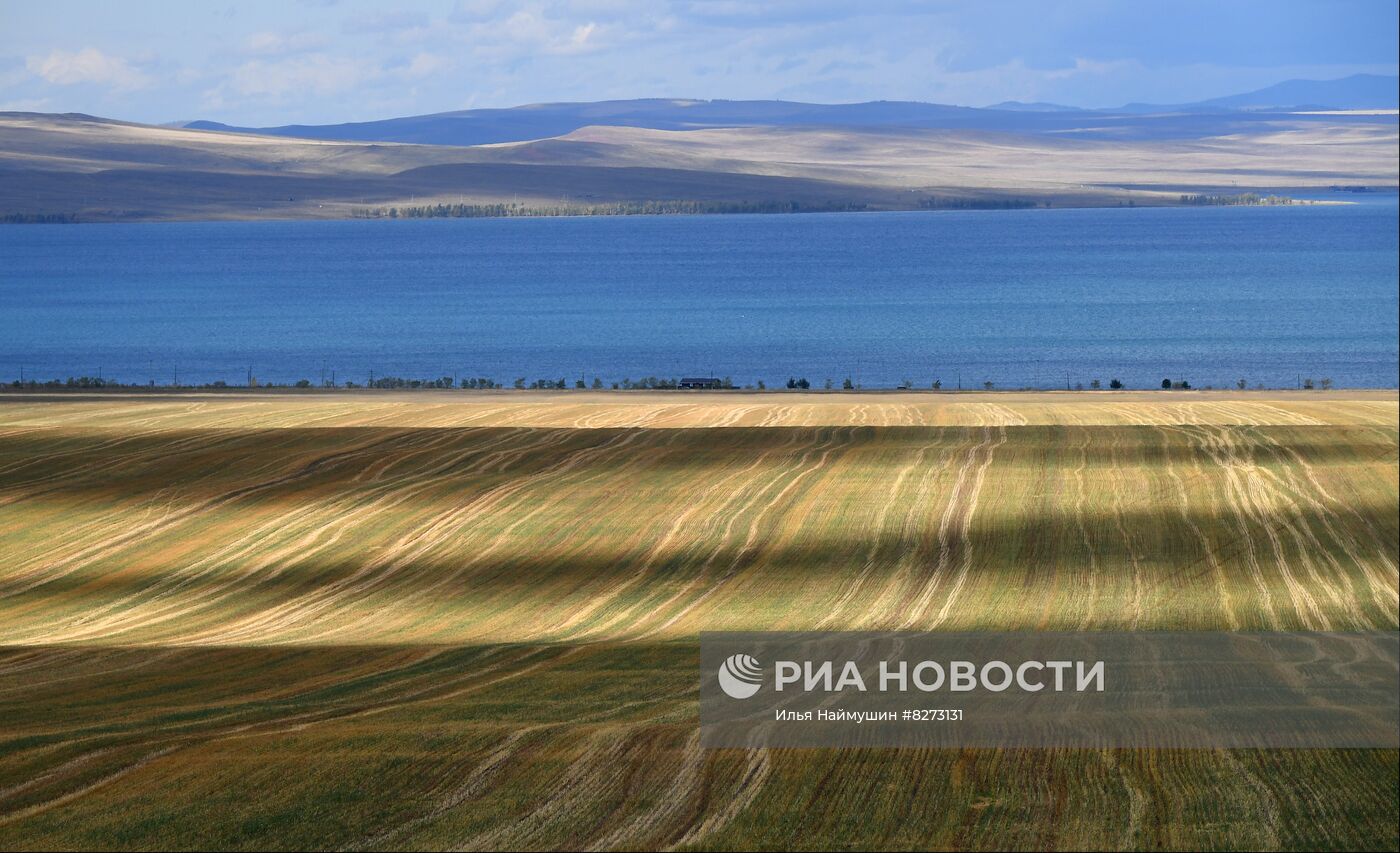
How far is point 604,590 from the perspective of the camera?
31.3 meters

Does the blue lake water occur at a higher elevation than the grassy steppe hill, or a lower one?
lower

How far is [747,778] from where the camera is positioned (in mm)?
17750

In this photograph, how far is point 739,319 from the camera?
12788 centimetres

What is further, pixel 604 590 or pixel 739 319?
pixel 739 319

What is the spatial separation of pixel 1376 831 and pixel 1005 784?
3.84 m

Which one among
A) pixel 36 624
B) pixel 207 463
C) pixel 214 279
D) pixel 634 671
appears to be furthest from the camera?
pixel 214 279

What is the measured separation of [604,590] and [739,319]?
9745 cm

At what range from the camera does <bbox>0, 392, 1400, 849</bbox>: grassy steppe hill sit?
16953 mm

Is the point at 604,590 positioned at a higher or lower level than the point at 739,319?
higher

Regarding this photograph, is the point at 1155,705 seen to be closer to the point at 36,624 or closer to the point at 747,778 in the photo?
Answer: the point at 747,778

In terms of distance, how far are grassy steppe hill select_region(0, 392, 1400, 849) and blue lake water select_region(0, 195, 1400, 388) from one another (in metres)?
37.9

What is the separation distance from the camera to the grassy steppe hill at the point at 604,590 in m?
17.0

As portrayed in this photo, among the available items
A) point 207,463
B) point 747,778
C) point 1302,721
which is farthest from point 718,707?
point 207,463

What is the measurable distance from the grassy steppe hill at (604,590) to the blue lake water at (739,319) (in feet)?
124
